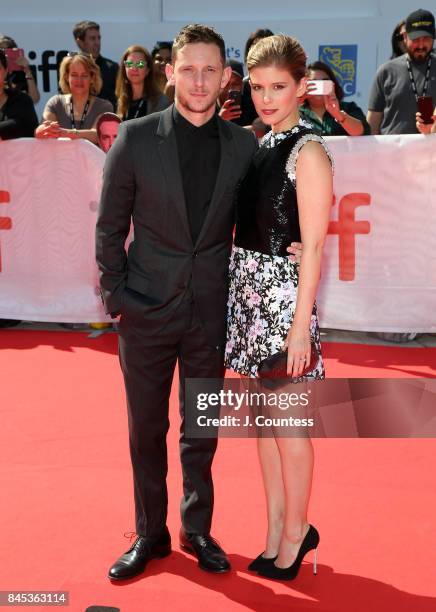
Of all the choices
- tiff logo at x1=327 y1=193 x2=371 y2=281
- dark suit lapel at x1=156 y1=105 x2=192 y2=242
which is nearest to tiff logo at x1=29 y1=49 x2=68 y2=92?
tiff logo at x1=327 y1=193 x2=371 y2=281

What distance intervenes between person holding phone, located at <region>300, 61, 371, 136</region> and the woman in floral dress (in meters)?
3.07

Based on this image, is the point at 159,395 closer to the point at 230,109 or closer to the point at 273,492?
the point at 273,492

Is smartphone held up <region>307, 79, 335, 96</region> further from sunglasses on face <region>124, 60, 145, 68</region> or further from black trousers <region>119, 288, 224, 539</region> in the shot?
black trousers <region>119, 288, 224, 539</region>

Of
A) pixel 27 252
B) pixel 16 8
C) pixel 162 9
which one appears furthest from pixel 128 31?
pixel 27 252

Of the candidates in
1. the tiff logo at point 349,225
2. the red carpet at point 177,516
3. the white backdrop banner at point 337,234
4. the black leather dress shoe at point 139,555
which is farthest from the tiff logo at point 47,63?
the black leather dress shoe at point 139,555

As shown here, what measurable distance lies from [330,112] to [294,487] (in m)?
3.48

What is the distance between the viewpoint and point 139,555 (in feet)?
9.50

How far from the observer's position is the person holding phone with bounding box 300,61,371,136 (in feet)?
18.4

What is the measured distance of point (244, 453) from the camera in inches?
154

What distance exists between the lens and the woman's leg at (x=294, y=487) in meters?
2.71

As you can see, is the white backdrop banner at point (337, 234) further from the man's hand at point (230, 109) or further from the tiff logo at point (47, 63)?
the tiff logo at point (47, 63)

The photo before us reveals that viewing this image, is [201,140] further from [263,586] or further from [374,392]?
[374,392]

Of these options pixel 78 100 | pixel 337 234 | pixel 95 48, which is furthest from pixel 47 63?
pixel 337 234

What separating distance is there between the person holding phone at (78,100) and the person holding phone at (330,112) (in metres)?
1.57
